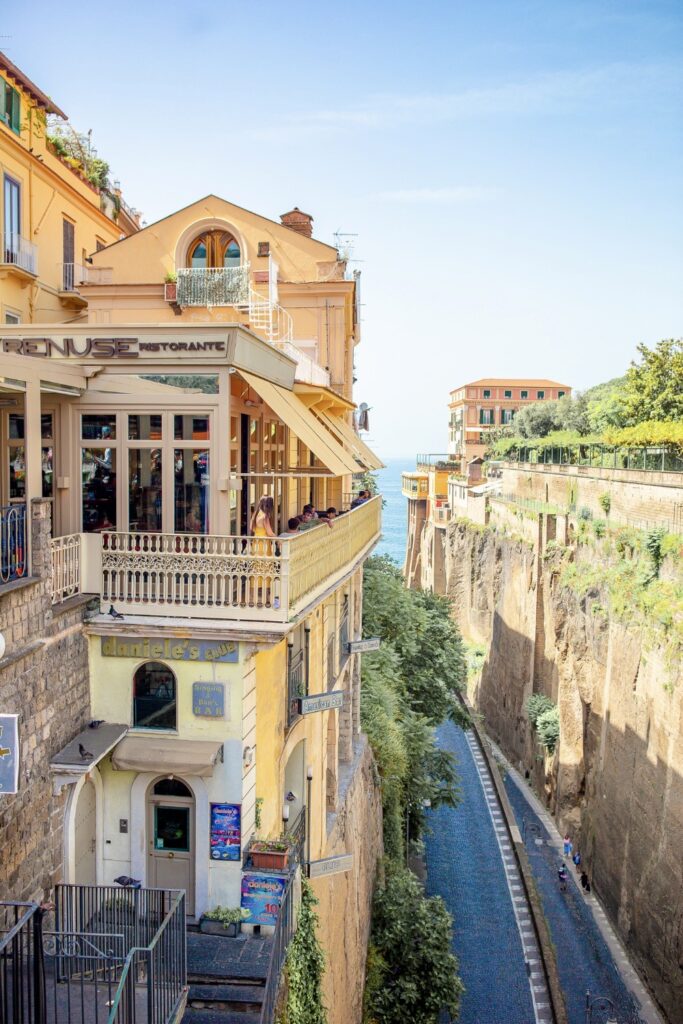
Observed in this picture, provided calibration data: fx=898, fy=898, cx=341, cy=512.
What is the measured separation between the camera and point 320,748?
51.1 ft

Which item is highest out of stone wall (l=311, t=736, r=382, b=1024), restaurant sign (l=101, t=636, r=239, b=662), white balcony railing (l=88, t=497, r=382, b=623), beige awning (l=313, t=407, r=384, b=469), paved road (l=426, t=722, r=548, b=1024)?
beige awning (l=313, t=407, r=384, b=469)

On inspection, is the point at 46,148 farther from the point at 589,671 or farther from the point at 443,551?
the point at 443,551

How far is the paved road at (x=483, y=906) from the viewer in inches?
879

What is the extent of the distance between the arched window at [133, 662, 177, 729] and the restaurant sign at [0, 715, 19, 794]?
102 inches

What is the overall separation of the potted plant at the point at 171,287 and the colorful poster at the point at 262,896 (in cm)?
1184

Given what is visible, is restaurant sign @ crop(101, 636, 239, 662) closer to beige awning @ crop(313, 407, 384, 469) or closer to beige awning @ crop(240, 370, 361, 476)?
beige awning @ crop(240, 370, 361, 476)

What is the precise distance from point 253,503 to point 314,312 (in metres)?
6.15

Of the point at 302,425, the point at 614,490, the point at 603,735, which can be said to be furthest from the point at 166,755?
the point at 614,490

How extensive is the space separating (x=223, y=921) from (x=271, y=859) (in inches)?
31.2

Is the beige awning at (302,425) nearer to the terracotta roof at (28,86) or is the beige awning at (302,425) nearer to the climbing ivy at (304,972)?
the climbing ivy at (304,972)

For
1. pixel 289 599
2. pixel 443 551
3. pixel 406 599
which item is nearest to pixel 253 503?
pixel 289 599

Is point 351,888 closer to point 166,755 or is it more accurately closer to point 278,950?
point 278,950

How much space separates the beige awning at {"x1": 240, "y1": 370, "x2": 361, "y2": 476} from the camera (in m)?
11.1

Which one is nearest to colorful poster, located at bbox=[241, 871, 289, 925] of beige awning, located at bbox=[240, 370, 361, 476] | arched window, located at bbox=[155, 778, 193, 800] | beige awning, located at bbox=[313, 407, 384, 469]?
arched window, located at bbox=[155, 778, 193, 800]
